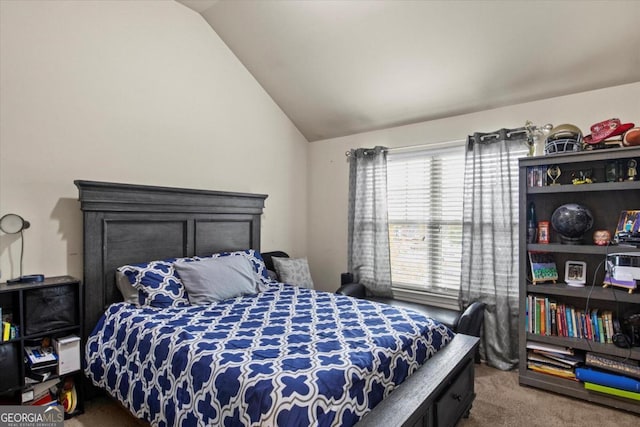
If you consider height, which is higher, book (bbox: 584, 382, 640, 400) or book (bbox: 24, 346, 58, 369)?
book (bbox: 24, 346, 58, 369)

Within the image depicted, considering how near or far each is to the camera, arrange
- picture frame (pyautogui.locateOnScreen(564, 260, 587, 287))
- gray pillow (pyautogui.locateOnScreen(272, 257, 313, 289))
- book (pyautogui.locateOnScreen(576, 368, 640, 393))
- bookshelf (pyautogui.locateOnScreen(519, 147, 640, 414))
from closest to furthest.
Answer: book (pyautogui.locateOnScreen(576, 368, 640, 393))
bookshelf (pyautogui.locateOnScreen(519, 147, 640, 414))
picture frame (pyautogui.locateOnScreen(564, 260, 587, 287))
gray pillow (pyautogui.locateOnScreen(272, 257, 313, 289))

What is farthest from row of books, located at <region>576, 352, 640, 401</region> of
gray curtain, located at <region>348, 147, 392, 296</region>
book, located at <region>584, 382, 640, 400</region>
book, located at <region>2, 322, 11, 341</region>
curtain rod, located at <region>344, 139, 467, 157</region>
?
book, located at <region>2, 322, 11, 341</region>

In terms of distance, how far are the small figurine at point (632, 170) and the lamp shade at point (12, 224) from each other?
156 inches

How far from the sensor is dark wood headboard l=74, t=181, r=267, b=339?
7.87ft

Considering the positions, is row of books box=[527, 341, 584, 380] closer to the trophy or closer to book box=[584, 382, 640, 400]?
book box=[584, 382, 640, 400]

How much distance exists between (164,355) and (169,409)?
0.81 feet

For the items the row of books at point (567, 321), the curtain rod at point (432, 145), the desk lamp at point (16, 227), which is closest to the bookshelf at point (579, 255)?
the row of books at point (567, 321)

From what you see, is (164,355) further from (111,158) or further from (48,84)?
(48,84)

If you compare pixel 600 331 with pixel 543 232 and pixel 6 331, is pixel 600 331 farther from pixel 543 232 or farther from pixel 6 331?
pixel 6 331

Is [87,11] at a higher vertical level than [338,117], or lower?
higher

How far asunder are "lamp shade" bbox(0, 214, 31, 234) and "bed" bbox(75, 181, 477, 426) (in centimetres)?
34

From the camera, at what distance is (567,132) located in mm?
2496

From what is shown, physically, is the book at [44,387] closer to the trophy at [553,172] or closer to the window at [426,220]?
the window at [426,220]

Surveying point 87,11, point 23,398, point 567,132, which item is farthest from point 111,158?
point 567,132
